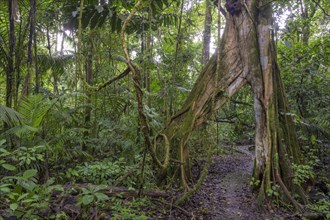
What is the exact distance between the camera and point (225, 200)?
4457 millimetres

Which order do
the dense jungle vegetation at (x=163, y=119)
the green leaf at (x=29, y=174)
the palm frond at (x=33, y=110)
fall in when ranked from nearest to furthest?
the green leaf at (x=29, y=174)
the dense jungle vegetation at (x=163, y=119)
the palm frond at (x=33, y=110)

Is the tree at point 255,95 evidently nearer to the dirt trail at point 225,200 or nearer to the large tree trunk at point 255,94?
the large tree trunk at point 255,94

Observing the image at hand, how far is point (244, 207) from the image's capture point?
4.25 m

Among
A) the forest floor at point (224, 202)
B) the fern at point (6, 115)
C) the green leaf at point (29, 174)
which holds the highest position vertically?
the fern at point (6, 115)

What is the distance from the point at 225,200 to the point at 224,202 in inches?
3.7

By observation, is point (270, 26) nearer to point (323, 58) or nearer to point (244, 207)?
point (323, 58)

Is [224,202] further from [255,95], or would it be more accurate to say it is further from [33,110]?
A: [33,110]

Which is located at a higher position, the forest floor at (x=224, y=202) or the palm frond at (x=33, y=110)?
the palm frond at (x=33, y=110)

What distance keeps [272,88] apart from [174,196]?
2491 millimetres

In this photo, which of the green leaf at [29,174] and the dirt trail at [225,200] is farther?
the dirt trail at [225,200]

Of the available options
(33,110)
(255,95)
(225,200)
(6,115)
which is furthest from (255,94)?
(6,115)

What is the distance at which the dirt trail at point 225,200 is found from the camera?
3848 mm

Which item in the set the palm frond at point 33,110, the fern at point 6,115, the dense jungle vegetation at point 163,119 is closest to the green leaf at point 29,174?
the dense jungle vegetation at point 163,119

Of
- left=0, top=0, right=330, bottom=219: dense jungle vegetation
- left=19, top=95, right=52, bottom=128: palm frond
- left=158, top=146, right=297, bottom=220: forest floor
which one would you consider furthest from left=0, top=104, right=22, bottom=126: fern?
left=158, top=146, right=297, bottom=220: forest floor
